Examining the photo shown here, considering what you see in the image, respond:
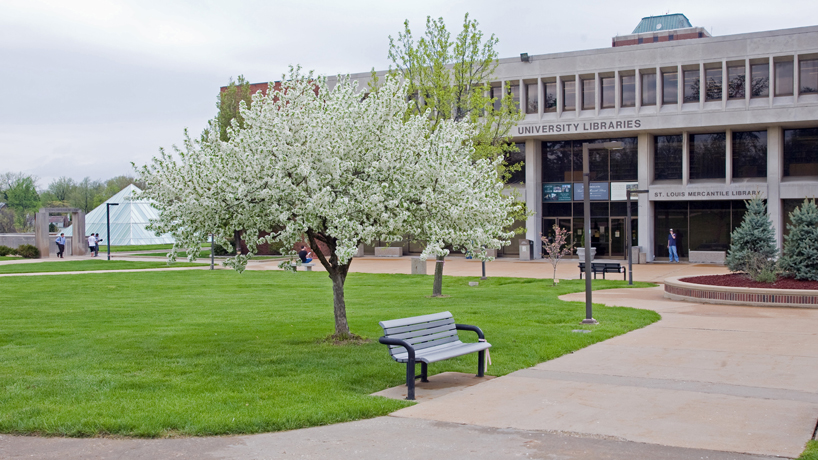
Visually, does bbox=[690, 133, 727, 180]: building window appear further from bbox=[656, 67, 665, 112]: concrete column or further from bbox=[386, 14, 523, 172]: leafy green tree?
bbox=[386, 14, 523, 172]: leafy green tree

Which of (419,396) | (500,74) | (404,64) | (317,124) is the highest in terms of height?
(500,74)

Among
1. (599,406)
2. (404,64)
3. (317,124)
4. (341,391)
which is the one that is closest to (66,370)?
(341,391)

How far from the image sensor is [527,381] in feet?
29.4

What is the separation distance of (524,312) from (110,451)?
11024mm

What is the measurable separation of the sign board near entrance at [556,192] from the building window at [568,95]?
14.1 feet

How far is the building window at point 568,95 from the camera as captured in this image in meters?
40.5

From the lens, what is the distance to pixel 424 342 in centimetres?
924

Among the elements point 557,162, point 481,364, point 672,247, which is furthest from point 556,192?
point 481,364

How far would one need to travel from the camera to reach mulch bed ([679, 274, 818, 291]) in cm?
1802

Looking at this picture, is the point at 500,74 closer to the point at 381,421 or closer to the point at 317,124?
the point at 317,124

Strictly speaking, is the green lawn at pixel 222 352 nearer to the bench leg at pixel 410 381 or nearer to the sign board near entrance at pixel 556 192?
the bench leg at pixel 410 381

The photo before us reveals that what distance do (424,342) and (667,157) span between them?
110ft

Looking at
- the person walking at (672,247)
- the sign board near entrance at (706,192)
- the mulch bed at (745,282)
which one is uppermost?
the sign board near entrance at (706,192)

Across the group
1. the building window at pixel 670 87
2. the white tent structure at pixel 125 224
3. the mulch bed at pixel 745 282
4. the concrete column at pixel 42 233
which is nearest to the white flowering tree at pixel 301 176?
the mulch bed at pixel 745 282
